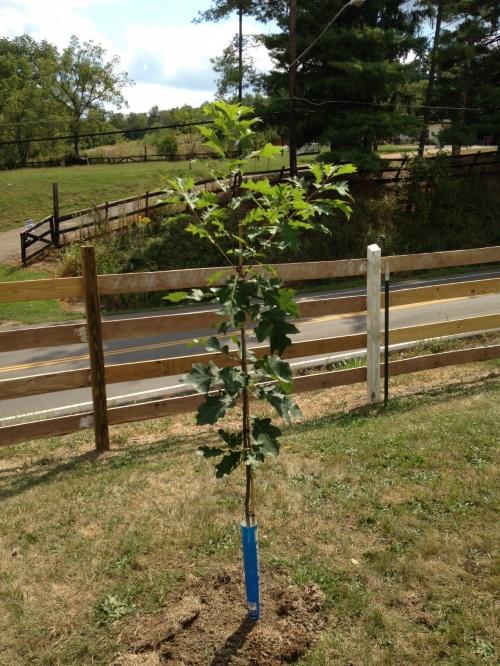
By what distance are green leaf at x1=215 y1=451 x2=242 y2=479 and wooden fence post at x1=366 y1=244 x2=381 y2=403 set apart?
12.0 ft

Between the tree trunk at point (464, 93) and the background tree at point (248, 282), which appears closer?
the background tree at point (248, 282)

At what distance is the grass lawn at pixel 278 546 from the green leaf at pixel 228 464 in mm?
918

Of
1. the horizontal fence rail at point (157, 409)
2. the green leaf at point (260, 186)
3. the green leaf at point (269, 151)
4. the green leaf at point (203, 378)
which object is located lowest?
the horizontal fence rail at point (157, 409)

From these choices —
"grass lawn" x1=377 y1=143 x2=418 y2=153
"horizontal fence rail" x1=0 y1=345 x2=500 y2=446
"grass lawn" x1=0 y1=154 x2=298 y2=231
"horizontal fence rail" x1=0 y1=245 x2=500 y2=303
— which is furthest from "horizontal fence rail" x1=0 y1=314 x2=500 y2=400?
"grass lawn" x1=377 y1=143 x2=418 y2=153

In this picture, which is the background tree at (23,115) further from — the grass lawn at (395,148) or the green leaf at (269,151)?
the green leaf at (269,151)

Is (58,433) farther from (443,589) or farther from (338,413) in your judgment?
(443,589)

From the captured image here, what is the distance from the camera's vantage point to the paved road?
30.2 feet

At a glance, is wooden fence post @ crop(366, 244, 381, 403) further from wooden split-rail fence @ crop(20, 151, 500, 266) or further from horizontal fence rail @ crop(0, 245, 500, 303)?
wooden split-rail fence @ crop(20, 151, 500, 266)

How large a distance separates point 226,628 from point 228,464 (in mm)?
973

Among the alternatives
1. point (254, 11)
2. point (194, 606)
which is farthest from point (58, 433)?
point (254, 11)

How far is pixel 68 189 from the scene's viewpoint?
31.7 metres

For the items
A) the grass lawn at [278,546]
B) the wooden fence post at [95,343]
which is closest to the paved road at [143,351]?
the wooden fence post at [95,343]

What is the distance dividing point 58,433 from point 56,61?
63188 millimetres

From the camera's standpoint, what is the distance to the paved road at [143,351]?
30.2 feet
